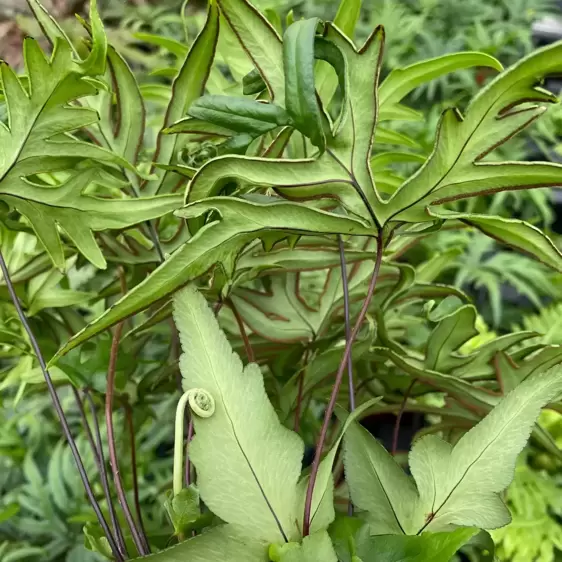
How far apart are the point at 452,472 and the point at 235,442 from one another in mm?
114

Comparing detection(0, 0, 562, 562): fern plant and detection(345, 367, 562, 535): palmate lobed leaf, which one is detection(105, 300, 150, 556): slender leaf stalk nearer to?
detection(0, 0, 562, 562): fern plant

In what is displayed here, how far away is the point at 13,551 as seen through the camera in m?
0.72

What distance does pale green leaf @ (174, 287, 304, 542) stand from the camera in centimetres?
27

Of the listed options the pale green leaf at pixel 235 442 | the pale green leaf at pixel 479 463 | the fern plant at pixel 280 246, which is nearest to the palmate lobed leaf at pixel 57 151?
the fern plant at pixel 280 246

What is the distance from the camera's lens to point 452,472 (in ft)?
0.95

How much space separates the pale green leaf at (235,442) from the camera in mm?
267

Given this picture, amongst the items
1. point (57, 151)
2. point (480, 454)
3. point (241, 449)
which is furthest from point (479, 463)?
point (57, 151)

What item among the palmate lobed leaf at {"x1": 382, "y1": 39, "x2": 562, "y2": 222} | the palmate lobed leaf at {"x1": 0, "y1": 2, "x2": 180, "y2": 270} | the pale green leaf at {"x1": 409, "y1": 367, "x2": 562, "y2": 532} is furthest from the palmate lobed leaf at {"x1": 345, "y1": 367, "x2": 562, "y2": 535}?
the palmate lobed leaf at {"x1": 0, "y1": 2, "x2": 180, "y2": 270}

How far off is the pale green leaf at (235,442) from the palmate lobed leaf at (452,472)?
45 mm

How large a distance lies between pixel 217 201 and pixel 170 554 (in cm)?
16

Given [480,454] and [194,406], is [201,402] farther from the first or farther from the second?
[480,454]

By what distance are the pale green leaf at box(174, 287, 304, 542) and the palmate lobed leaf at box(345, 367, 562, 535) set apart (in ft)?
0.15

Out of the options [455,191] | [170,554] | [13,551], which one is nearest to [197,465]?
[170,554]

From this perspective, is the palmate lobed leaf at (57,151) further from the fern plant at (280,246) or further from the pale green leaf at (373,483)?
the pale green leaf at (373,483)
